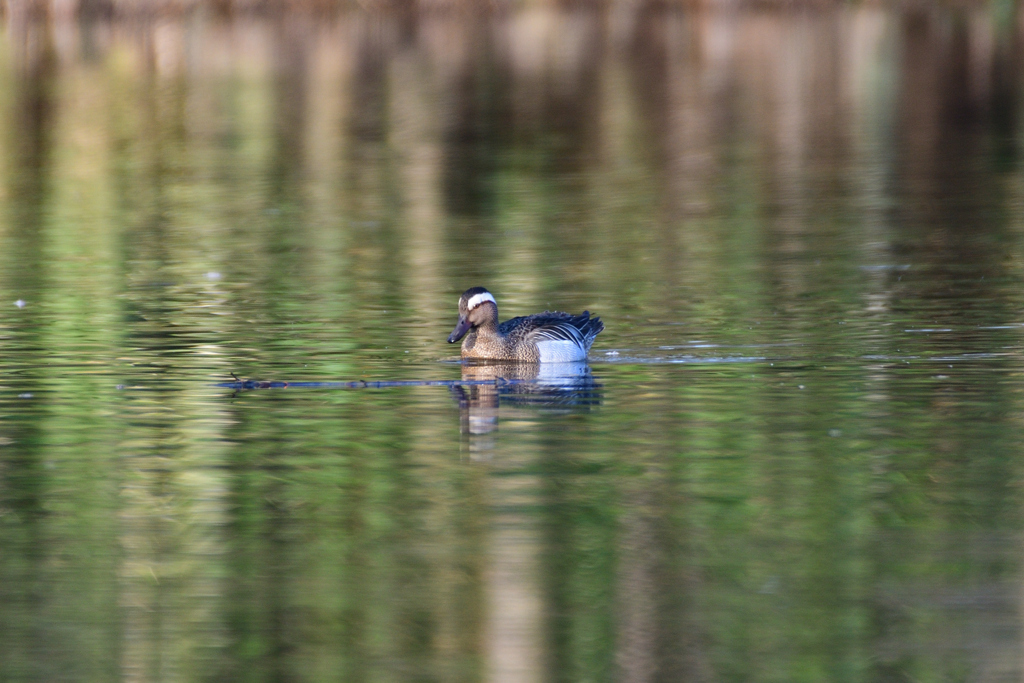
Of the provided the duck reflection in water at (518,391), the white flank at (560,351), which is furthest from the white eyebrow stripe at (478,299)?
the white flank at (560,351)

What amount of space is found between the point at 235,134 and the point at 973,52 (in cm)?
2172

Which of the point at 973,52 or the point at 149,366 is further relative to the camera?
Result: the point at 973,52

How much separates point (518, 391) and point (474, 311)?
128 cm

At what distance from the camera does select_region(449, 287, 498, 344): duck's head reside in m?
13.6

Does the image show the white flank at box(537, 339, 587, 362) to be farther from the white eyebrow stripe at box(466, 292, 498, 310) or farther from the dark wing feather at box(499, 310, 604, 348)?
the white eyebrow stripe at box(466, 292, 498, 310)

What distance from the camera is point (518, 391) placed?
12.5 meters

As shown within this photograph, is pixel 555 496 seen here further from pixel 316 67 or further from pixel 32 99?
pixel 316 67

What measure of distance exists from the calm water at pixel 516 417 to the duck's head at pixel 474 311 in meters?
0.35

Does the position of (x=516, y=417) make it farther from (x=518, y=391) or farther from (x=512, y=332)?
(x=512, y=332)

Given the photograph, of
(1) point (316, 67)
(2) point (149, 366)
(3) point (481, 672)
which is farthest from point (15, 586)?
(1) point (316, 67)

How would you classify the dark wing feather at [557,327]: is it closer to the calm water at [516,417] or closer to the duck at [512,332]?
Result: the duck at [512,332]

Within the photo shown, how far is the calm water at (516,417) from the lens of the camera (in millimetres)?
7242

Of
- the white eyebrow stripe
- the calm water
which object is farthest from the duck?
the calm water

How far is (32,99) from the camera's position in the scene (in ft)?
127
